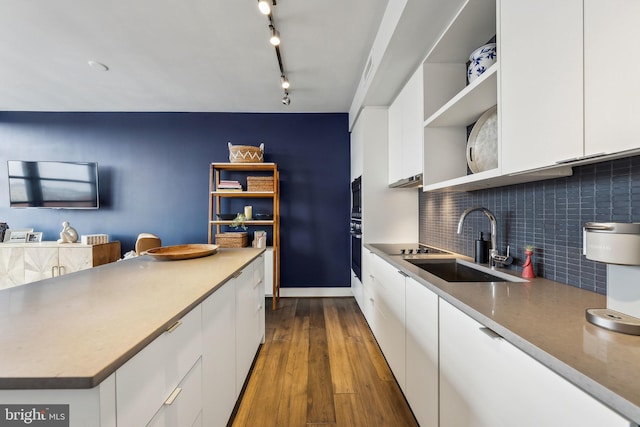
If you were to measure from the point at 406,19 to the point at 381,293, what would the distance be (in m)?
1.85

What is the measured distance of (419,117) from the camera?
2.01 metres

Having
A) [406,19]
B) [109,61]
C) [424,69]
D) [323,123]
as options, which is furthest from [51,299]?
[323,123]

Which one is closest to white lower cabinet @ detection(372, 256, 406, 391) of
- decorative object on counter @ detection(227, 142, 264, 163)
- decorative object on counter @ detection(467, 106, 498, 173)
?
decorative object on counter @ detection(467, 106, 498, 173)

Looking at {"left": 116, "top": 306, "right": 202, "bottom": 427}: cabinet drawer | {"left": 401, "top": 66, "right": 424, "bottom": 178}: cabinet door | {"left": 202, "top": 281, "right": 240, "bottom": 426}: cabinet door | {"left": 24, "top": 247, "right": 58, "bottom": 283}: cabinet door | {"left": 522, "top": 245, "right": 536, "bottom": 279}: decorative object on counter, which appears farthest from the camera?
{"left": 24, "top": 247, "right": 58, "bottom": 283}: cabinet door

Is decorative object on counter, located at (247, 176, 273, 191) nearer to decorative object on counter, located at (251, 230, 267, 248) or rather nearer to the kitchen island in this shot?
decorative object on counter, located at (251, 230, 267, 248)

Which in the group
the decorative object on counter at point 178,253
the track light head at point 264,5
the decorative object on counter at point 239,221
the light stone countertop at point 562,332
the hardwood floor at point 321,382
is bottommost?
the hardwood floor at point 321,382

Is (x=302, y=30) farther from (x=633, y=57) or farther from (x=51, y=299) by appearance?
(x=51, y=299)

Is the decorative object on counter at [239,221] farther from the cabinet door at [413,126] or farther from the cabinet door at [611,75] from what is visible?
the cabinet door at [611,75]

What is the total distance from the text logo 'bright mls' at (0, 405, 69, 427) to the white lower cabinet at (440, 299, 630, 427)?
103 cm

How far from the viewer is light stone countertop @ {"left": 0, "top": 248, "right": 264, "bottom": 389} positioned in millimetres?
537

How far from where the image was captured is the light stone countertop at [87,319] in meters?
0.54

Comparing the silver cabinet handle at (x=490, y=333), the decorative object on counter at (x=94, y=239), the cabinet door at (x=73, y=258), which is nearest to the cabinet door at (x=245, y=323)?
the silver cabinet handle at (x=490, y=333)

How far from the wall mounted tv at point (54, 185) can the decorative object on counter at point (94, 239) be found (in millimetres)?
445

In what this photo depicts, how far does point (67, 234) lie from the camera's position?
365 cm
